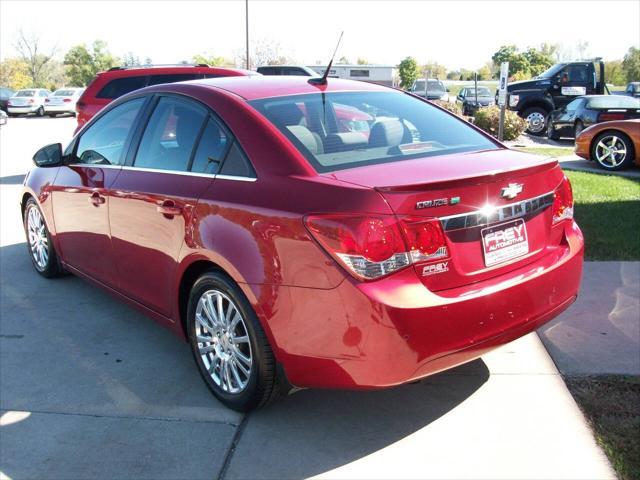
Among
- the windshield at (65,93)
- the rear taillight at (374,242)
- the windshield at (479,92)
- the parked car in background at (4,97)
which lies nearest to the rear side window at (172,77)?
the rear taillight at (374,242)

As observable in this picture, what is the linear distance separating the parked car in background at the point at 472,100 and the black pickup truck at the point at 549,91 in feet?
17.3

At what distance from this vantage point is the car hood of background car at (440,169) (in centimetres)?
285

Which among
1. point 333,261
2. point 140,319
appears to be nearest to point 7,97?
point 140,319

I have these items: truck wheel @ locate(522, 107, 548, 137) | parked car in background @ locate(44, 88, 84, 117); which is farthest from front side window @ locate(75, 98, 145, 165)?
parked car in background @ locate(44, 88, 84, 117)

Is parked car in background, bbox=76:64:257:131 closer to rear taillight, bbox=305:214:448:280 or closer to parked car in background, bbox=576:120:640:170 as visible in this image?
parked car in background, bbox=576:120:640:170

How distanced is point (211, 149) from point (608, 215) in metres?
5.51

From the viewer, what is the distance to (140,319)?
4848 mm

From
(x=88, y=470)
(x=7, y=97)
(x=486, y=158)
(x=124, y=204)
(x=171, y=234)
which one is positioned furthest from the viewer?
(x=7, y=97)

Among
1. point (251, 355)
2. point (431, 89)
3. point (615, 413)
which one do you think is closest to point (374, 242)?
point (251, 355)

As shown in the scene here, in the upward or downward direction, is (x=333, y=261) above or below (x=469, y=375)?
above

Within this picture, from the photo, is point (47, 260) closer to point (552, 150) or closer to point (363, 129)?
point (363, 129)

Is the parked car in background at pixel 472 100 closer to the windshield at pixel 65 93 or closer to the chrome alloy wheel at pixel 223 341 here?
the windshield at pixel 65 93

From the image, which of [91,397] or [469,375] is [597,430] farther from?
[91,397]

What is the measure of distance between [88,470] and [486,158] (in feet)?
8.07
